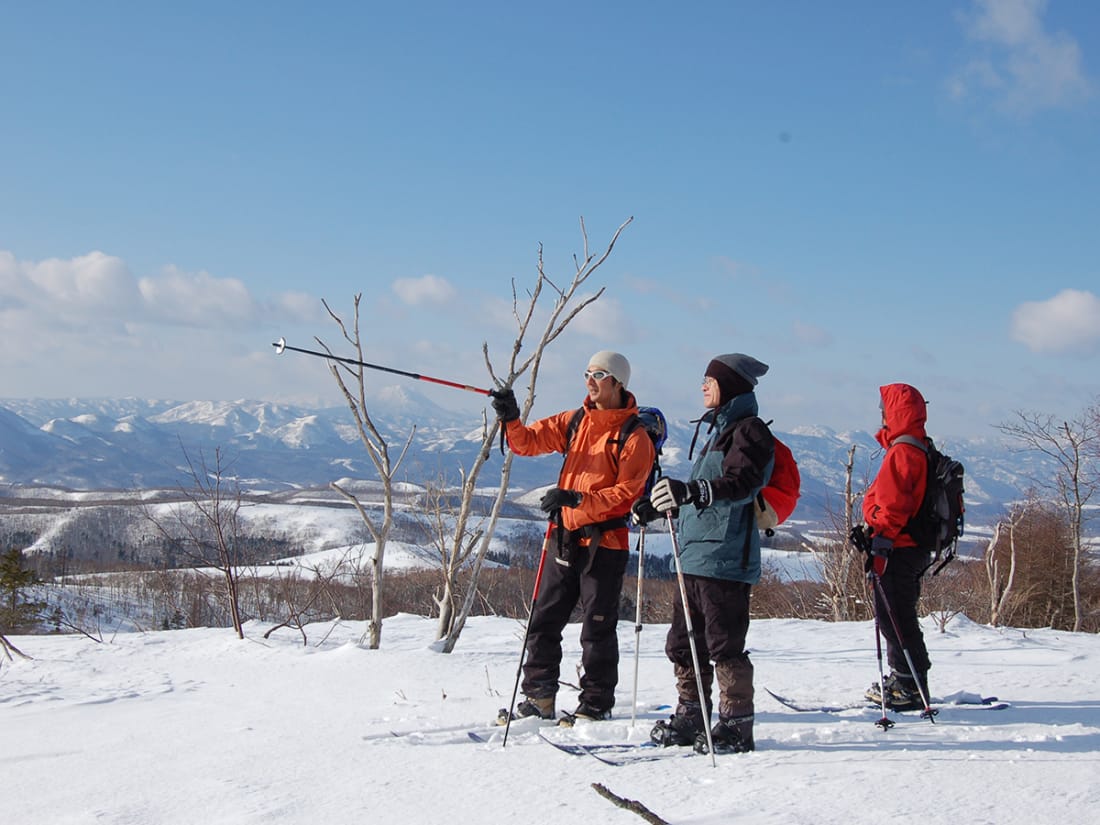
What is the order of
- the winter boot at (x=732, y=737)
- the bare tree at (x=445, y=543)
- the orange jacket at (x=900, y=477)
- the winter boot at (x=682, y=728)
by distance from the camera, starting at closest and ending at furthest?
1. the winter boot at (x=732, y=737)
2. the winter boot at (x=682, y=728)
3. the orange jacket at (x=900, y=477)
4. the bare tree at (x=445, y=543)

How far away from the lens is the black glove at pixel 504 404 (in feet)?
15.4

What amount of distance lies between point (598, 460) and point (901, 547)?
1.91 meters

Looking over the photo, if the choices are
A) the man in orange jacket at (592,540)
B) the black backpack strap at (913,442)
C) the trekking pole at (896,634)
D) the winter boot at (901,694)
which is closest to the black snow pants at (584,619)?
the man in orange jacket at (592,540)

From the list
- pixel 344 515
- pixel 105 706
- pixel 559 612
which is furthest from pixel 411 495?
pixel 344 515

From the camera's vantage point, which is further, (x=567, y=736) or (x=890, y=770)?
(x=567, y=736)

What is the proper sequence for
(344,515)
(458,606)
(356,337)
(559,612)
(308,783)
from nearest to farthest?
(308,783) < (559,612) < (356,337) < (458,606) < (344,515)

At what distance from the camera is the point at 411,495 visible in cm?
865

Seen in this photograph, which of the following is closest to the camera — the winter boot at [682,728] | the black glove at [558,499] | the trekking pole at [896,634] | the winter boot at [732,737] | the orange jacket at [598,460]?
the winter boot at [732,737]

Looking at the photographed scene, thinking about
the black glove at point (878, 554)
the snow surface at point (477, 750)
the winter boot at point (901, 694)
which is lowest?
the snow surface at point (477, 750)

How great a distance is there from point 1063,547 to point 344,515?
501 ft

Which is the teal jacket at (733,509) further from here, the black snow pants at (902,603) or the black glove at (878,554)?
the black snow pants at (902,603)

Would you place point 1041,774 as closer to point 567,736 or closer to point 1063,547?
point 567,736

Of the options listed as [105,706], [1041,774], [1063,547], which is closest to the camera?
[1041,774]

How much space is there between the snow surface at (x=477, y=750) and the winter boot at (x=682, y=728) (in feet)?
0.72
